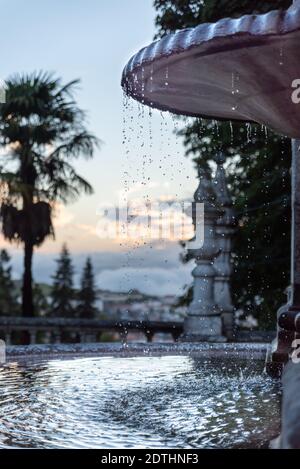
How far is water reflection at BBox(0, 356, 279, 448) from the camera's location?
4.02 m

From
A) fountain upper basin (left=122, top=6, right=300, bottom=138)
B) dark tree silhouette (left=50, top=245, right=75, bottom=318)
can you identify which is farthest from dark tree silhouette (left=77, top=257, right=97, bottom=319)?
fountain upper basin (left=122, top=6, right=300, bottom=138)

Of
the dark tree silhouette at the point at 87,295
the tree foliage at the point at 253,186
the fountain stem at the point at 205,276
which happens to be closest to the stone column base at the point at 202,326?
the fountain stem at the point at 205,276

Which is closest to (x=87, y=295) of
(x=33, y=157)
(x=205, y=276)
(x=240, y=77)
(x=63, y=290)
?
(x=63, y=290)

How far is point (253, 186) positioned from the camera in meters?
16.0

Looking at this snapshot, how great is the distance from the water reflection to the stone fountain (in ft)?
1.38

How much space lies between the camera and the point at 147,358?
27.6 ft

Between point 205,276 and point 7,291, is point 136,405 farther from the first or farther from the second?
point 7,291

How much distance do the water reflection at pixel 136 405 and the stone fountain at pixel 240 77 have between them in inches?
16.5

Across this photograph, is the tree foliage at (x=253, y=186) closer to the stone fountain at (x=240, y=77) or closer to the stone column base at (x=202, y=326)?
the stone column base at (x=202, y=326)

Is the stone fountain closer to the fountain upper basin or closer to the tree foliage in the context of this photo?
the fountain upper basin

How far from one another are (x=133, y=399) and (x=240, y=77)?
2.29 metres

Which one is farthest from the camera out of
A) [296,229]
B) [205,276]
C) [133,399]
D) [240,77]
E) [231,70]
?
[205,276]
